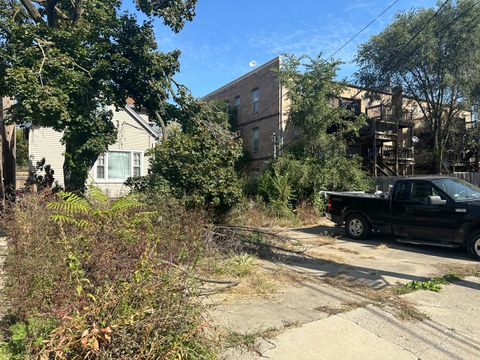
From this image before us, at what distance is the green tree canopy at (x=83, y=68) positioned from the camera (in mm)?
10164

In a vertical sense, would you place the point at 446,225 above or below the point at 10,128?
below

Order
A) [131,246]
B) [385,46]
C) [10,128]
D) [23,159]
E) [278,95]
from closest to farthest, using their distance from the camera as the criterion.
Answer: [131,246] < [10,128] < [385,46] < [278,95] < [23,159]

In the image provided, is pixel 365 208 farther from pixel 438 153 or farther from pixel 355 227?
pixel 438 153

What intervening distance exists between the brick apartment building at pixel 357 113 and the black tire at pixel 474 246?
13.0 meters

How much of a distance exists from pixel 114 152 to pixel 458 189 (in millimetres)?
16946

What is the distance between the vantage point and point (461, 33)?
703 inches

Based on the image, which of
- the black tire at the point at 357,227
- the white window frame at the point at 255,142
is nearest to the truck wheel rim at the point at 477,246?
the black tire at the point at 357,227

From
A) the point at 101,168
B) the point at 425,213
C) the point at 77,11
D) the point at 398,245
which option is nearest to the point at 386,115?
the point at 398,245

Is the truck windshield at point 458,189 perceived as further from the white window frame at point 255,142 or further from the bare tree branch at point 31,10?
the white window frame at point 255,142

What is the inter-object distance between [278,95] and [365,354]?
→ 19254mm

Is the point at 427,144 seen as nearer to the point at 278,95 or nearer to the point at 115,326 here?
the point at 278,95

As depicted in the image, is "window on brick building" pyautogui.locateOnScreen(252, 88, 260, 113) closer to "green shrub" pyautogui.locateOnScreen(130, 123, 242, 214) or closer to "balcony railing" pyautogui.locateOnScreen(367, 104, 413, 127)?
"balcony railing" pyautogui.locateOnScreen(367, 104, 413, 127)

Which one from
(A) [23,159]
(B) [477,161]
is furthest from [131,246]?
(A) [23,159]

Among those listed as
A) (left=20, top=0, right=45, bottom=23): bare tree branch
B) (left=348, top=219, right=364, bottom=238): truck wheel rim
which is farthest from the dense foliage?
(left=20, top=0, right=45, bottom=23): bare tree branch
